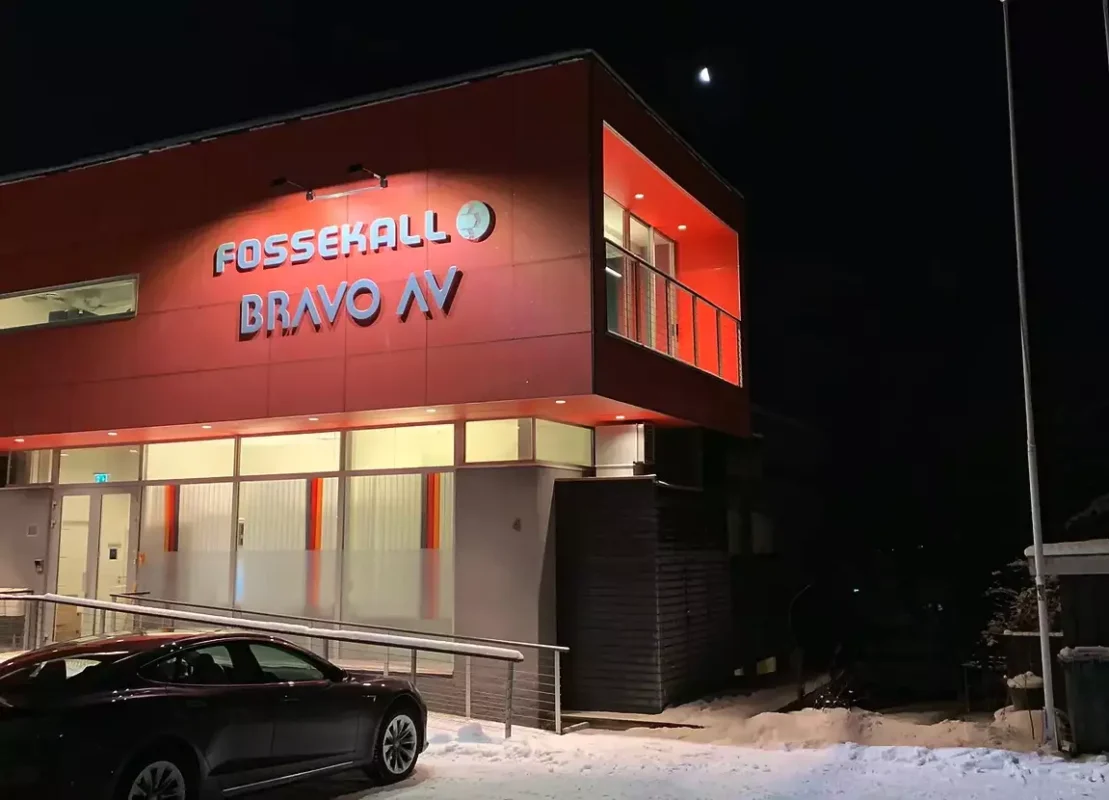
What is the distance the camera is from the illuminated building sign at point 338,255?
12234 mm

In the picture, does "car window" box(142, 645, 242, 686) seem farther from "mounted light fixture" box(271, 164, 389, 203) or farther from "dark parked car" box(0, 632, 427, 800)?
"mounted light fixture" box(271, 164, 389, 203)

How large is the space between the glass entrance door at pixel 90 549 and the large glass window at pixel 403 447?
14.0ft

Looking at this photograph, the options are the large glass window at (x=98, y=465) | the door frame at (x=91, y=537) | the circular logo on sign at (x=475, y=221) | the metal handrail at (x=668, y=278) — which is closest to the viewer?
the circular logo on sign at (x=475, y=221)

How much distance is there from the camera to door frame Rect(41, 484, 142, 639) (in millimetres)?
15773

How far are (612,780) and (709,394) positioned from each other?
755 cm

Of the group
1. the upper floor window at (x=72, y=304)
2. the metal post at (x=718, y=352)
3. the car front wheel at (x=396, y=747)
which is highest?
the upper floor window at (x=72, y=304)

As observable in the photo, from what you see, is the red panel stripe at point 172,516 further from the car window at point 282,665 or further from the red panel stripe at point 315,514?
the car window at point 282,665

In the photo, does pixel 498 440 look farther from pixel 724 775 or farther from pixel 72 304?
pixel 72 304

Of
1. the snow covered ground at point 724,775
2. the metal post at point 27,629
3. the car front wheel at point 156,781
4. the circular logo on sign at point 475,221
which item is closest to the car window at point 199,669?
the car front wheel at point 156,781

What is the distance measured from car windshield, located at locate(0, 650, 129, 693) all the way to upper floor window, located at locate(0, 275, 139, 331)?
837cm

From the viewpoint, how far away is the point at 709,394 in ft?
49.2

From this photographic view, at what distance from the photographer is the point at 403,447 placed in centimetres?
1394

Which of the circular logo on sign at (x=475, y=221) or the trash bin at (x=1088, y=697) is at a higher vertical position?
the circular logo on sign at (x=475, y=221)

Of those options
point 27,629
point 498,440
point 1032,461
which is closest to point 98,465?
point 27,629
